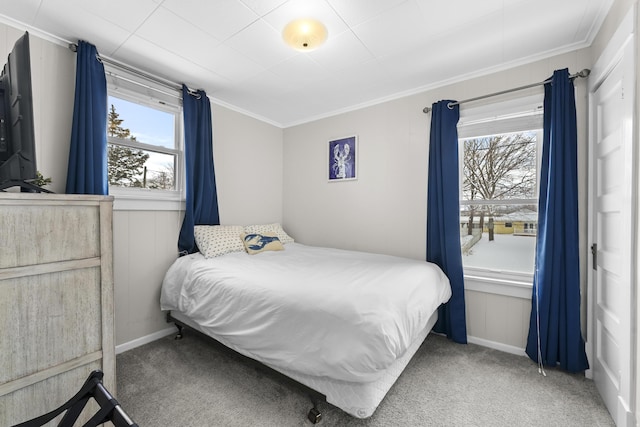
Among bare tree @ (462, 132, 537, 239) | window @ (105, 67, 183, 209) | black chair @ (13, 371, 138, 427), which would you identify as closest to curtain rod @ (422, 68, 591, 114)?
bare tree @ (462, 132, 537, 239)

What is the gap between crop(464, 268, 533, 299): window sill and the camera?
89.8 inches

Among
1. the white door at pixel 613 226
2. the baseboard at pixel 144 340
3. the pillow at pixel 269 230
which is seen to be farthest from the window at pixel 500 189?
the baseboard at pixel 144 340

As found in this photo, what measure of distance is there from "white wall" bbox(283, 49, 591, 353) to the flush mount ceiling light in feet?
4.55

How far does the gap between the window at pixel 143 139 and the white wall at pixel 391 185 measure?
1.48 metres

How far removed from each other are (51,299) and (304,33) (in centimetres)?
191

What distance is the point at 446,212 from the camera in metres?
2.52

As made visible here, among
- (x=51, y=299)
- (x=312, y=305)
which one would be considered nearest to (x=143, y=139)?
(x=51, y=299)

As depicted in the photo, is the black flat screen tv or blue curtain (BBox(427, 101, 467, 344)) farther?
blue curtain (BBox(427, 101, 467, 344))

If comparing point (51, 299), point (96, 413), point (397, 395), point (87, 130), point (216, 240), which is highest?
point (87, 130)

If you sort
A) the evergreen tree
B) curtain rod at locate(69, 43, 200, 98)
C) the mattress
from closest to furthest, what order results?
the mattress, curtain rod at locate(69, 43, 200, 98), the evergreen tree

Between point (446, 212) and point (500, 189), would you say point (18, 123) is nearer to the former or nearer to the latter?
point (446, 212)

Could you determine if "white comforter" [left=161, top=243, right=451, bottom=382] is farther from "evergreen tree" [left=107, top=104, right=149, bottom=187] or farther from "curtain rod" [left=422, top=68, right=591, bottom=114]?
"curtain rod" [left=422, top=68, right=591, bottom=114]

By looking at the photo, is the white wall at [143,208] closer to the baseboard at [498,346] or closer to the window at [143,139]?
the window at [143,139]

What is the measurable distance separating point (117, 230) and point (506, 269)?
3.33 meters
